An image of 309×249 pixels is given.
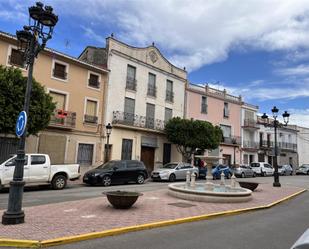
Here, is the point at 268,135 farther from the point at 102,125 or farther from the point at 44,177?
the point at 44,177

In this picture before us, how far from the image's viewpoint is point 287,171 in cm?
4406

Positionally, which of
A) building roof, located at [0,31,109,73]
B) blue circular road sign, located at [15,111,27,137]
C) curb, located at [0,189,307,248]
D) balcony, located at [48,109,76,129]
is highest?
building roof, located at [0,31,109,73]

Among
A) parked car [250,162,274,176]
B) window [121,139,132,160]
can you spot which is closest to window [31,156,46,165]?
window [121,139,132,160]

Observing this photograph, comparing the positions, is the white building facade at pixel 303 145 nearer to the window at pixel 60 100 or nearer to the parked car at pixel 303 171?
the parked car at pixel 303 171

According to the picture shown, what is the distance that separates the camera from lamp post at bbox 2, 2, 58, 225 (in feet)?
24.7

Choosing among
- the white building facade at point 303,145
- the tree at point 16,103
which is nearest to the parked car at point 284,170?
the white building facade at point 303,145

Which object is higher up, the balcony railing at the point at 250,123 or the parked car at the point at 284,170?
the balcony railing at the point at 250,123

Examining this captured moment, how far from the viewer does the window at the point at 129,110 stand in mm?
28219

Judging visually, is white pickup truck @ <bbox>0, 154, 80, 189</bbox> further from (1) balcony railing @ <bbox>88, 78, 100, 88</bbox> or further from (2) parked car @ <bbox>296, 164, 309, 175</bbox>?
(2) parked car @ <bbox>296, 164, 309, 175</bbox>

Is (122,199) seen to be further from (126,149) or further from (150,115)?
(150,115)

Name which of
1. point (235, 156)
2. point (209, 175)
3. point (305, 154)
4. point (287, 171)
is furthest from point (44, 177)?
point (305, 154)

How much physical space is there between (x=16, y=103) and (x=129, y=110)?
42.5 feet

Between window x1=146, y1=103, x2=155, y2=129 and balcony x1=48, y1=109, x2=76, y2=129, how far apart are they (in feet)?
25.9

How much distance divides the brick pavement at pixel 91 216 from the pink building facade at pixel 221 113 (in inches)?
944
